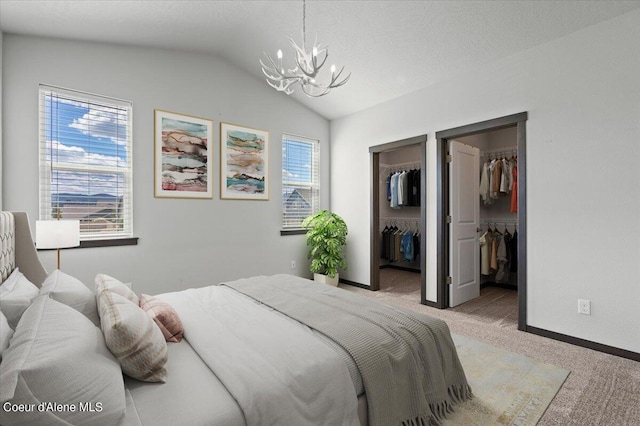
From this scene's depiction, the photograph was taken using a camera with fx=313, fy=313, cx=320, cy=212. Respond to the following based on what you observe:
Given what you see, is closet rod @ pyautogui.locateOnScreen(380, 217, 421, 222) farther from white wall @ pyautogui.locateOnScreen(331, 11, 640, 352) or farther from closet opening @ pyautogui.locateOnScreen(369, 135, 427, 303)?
white wall @ pyautogui.locateOnScreen(331, 11, 640, 352)

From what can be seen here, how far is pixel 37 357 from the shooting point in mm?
840

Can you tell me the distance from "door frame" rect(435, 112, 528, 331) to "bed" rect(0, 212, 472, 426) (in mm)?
1705

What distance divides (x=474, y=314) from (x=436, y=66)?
2.81 meters

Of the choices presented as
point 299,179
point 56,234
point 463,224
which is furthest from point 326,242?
point 56,234

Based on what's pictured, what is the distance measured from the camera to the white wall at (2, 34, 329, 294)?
2.85 meters

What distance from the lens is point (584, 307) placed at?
2697 millimetres

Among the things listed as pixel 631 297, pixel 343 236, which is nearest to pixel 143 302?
pixel 343 236

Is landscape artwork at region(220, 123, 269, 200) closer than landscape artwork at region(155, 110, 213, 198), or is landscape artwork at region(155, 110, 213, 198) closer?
landscape artwork at region(155, 110, 213, 198)

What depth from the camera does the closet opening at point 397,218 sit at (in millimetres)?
4605

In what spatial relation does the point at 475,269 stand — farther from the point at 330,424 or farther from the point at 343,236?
the point at 330,424

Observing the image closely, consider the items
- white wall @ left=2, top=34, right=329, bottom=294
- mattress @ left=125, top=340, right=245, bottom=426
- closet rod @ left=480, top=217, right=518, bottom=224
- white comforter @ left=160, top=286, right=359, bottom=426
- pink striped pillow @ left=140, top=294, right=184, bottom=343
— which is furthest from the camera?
closet rod @ left=480, top=217, right=518, bottom=224

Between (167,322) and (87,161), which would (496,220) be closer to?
(167,322)

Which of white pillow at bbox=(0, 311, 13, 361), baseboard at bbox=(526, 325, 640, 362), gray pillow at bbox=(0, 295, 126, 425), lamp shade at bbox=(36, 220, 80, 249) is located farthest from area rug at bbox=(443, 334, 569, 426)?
lamp shade at bbox=(36, 220, 80, 249)

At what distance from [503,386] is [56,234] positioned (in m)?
3.45
